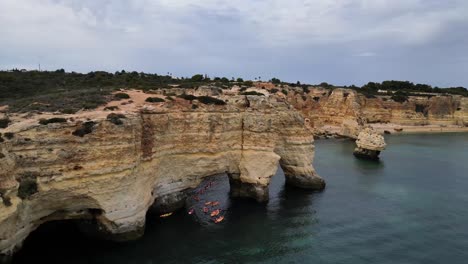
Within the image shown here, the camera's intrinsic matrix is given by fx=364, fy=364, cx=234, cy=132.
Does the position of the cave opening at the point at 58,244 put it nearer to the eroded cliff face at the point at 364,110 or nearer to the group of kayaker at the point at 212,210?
the group of kayaker at the point at 212,210

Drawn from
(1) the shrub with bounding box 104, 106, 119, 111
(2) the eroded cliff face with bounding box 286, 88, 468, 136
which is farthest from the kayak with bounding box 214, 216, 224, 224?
(2) the eroded cliff face with bounding box 286, 88, 468, 136

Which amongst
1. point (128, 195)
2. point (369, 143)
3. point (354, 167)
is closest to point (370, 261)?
point (128, 195)

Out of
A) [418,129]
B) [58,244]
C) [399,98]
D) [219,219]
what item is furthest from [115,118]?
[399,98]

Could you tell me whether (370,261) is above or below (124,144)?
below

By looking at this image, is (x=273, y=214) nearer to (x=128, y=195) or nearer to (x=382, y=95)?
(x=128, y=195)

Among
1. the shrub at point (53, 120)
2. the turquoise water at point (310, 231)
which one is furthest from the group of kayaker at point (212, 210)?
the shrub at point (53, 120)

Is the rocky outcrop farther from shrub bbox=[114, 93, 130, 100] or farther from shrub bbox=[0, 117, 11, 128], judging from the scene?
shrub bbox=[0, 117, 11, 128]

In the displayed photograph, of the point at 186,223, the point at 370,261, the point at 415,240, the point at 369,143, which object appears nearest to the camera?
the point at 370,261
